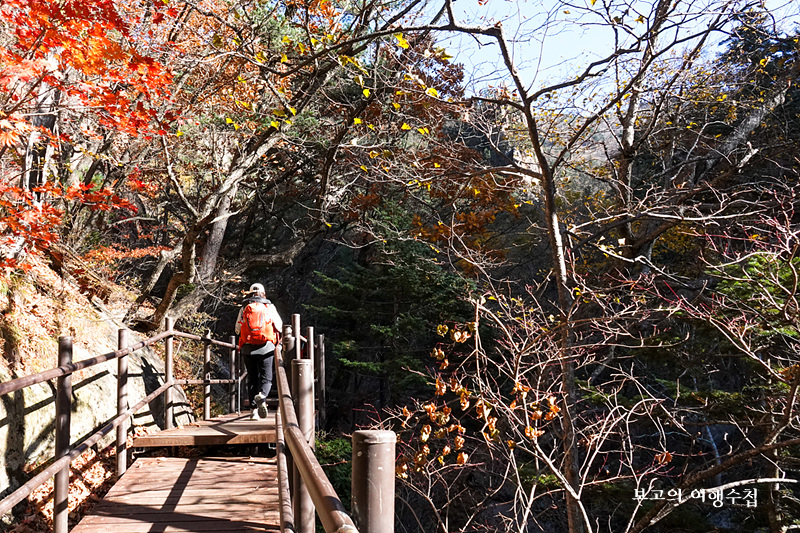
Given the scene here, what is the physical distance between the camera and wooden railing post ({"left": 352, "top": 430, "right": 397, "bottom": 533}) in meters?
1.29

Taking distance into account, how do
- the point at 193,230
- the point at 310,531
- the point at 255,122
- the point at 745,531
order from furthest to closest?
the point at 255,122 < the point at 193,230 < the point at 745,531 < the point at 310,531

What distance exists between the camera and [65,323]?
714cm

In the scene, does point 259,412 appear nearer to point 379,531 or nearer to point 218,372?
point 379,531

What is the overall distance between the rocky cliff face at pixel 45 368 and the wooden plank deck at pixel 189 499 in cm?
139

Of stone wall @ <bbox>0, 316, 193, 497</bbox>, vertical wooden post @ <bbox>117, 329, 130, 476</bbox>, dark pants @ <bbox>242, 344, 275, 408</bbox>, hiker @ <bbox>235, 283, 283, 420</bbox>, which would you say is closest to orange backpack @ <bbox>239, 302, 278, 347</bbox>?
hiker @ <bbox>235, 283, 283, 420</bbox>

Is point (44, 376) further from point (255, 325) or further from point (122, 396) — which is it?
point (255, 325)

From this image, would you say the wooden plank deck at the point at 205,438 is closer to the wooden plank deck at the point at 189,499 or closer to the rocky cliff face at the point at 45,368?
the wooden plank deck at the point at 189,499

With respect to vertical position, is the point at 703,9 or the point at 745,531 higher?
the point at 703,9

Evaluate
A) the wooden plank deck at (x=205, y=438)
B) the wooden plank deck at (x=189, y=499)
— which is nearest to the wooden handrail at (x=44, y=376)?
the wooden plank deck at (x=189, y=499)

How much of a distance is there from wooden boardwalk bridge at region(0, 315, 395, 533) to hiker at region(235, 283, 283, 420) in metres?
0.49

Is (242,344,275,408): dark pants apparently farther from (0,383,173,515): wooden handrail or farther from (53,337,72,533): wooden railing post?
(53,337,72,533): wooden railing post

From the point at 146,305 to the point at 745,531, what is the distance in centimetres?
1272

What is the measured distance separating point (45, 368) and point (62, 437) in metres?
3.55

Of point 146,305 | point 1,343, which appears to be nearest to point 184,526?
point 1,343
